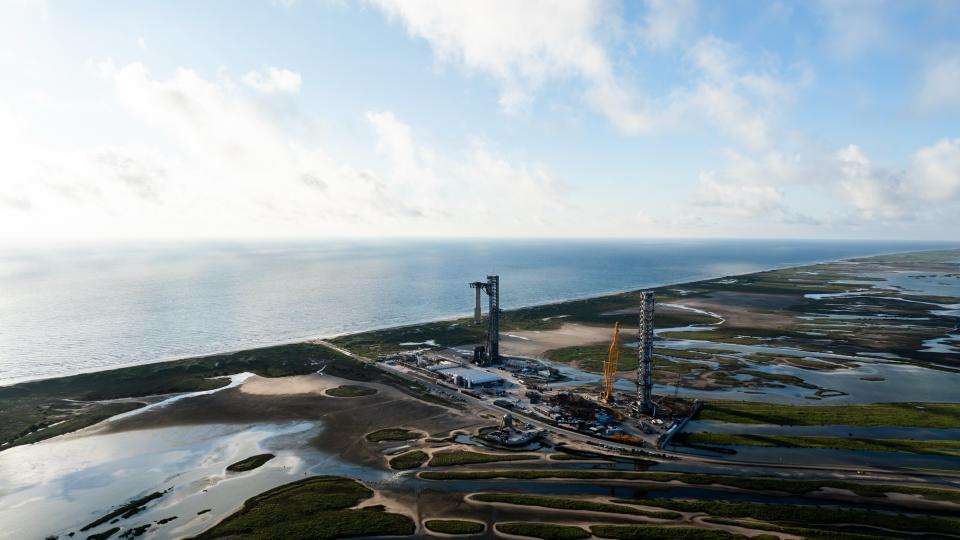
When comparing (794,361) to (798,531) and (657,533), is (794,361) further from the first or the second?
(657,533)

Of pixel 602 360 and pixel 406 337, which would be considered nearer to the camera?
pixel 602 360

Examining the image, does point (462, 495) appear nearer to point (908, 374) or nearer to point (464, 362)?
point (464, 362)

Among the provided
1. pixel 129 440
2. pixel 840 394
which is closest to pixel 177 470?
pixel 129 440

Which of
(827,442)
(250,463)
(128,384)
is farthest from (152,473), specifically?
(827,442)

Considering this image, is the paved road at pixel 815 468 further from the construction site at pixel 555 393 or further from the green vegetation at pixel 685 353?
the green vegetation at pixel 685 353

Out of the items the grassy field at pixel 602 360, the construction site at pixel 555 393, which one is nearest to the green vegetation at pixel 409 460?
the construction site at pixel 555 393

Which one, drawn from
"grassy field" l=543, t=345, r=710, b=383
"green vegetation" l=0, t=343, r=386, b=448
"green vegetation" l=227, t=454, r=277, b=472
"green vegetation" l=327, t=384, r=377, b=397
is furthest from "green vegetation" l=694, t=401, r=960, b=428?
"green vegetation" l=227, t=454, r=277, b=472
